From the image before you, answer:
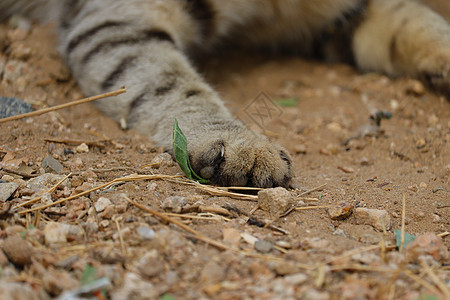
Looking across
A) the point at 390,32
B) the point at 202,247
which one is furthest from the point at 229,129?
the point at 390,32

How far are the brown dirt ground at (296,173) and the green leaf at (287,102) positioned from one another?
3 centimetres

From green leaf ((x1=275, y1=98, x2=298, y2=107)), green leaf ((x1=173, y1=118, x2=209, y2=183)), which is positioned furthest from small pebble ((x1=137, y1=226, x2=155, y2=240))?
green leaf ((x1=275, y1=98, x2=298, y2=107))

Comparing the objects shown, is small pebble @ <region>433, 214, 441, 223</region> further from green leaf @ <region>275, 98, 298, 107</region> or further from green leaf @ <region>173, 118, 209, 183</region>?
green leaf @ <region>275, 98, 298, 107</region>

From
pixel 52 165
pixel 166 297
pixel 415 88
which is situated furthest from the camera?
pixel 415 88

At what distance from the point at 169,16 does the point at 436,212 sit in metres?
1.54

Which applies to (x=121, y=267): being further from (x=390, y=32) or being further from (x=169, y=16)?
(x=390, y=32)

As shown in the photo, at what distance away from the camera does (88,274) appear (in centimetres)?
94

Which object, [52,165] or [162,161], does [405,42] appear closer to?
[162,161]

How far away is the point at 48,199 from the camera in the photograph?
4.09 ft

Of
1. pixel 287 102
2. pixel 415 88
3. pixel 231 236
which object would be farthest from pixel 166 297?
pixel 415 88

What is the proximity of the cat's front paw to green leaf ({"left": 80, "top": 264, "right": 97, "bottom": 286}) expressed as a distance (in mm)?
545

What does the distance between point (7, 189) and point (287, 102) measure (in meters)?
1.61

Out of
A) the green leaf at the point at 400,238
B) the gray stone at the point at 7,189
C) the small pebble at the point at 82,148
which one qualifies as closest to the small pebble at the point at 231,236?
the green leaf at the point at 400,238

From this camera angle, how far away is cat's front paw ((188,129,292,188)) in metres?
1.40
